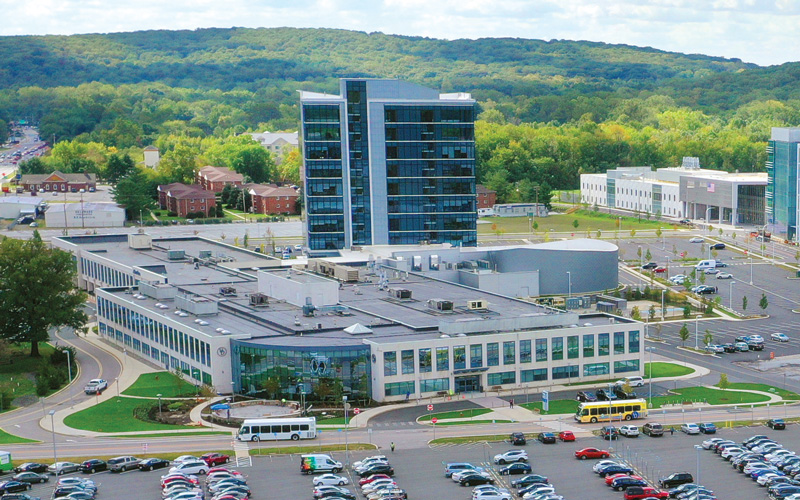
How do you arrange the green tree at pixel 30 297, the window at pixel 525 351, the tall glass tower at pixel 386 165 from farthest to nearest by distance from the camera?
the tall glass tower at pixel 386 165 < the green tree at pixel 30 297 < the window at pixel 525 351

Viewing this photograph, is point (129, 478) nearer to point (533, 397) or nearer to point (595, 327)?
point (533, 397)

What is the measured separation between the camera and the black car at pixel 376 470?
229 feet

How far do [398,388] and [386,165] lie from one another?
51538mm

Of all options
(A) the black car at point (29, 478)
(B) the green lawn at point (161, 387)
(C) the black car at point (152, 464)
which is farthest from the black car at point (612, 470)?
(B) the green lawn at point (161, 387)

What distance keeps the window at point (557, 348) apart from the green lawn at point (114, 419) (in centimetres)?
2642

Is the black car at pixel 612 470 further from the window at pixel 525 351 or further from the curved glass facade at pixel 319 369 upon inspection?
the curved glass facade at pixel 319 369

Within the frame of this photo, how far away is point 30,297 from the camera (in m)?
104

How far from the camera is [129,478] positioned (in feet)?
232

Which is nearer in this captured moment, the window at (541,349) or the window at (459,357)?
the window at (459,357)

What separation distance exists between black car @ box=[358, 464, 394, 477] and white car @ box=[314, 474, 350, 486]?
60.1 inches

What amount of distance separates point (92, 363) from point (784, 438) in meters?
54.4

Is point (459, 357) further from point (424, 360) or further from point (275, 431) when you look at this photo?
point (275, 431)

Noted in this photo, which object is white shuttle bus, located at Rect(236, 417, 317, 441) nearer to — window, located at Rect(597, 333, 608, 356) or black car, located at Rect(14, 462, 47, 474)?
black car, located at Rect(14, 462, 47, 474)

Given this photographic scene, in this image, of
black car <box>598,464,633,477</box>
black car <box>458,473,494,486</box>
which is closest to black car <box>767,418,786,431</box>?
black car <box>598,464,633,477</box>
